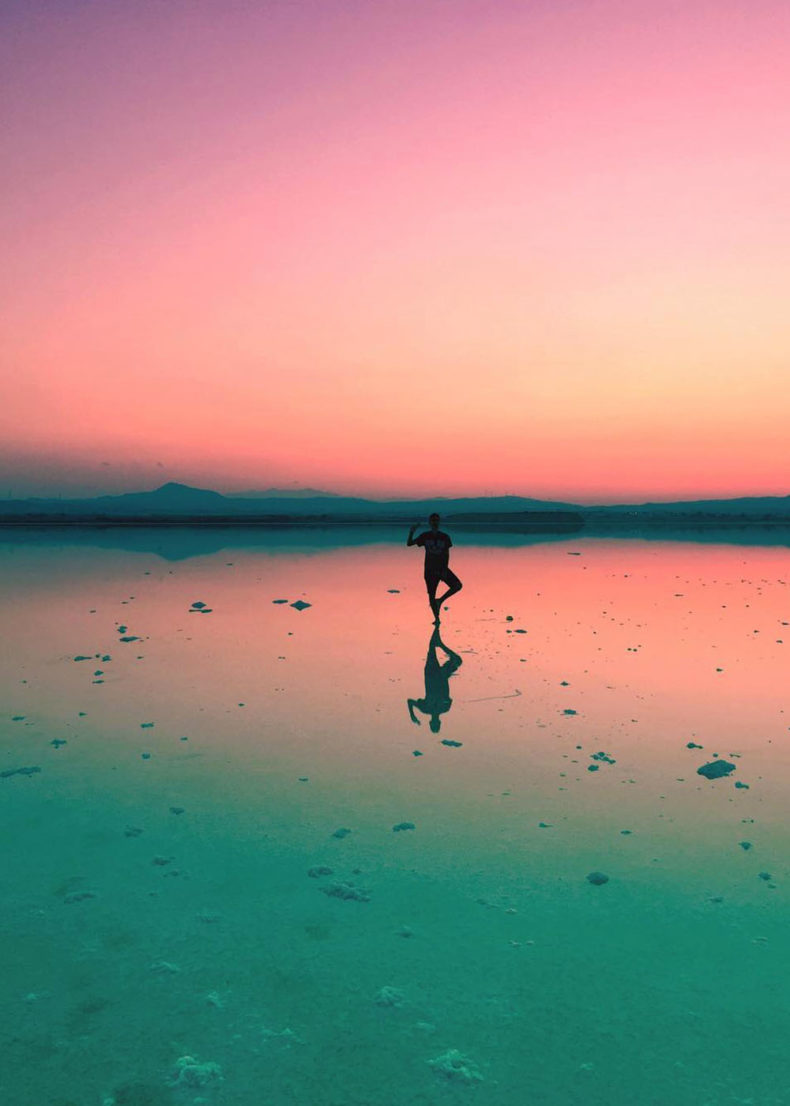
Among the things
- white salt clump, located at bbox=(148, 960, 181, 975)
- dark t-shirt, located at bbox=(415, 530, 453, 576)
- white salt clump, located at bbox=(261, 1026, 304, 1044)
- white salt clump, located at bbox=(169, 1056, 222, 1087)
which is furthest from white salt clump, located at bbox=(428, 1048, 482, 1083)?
dark t-shirt, located at bbox=(415, 530, 453, 576)

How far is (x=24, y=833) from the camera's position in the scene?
5.58 m

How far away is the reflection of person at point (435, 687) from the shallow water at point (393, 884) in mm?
118

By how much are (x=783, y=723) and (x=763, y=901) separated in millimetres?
4214

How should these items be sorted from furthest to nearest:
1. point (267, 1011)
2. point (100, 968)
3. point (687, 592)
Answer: point (687, 592) < point (100, 968) < point (267, 1011)

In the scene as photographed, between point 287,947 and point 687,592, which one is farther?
point 687,592

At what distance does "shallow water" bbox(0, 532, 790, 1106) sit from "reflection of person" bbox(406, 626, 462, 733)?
118mm

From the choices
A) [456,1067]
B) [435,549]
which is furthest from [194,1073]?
[435,549]

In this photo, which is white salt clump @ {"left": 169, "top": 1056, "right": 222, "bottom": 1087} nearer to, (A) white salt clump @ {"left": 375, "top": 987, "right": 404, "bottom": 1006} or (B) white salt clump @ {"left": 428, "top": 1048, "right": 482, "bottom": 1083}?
(A) white salt clump @ {"left": 375, "top": 987, "right": 404, "bottom": 1006}

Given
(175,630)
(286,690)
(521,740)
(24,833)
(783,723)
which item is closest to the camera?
(24,833)

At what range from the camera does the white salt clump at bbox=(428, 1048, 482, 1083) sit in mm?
3174

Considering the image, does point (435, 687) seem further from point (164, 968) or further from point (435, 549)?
point (164, 968)

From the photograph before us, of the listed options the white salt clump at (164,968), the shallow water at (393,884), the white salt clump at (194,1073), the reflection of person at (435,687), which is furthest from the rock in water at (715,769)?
the white salt clump at (194,1073)

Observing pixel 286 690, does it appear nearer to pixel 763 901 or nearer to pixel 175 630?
pixel 175 630

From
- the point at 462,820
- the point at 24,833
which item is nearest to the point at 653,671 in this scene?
the point at 462,820
